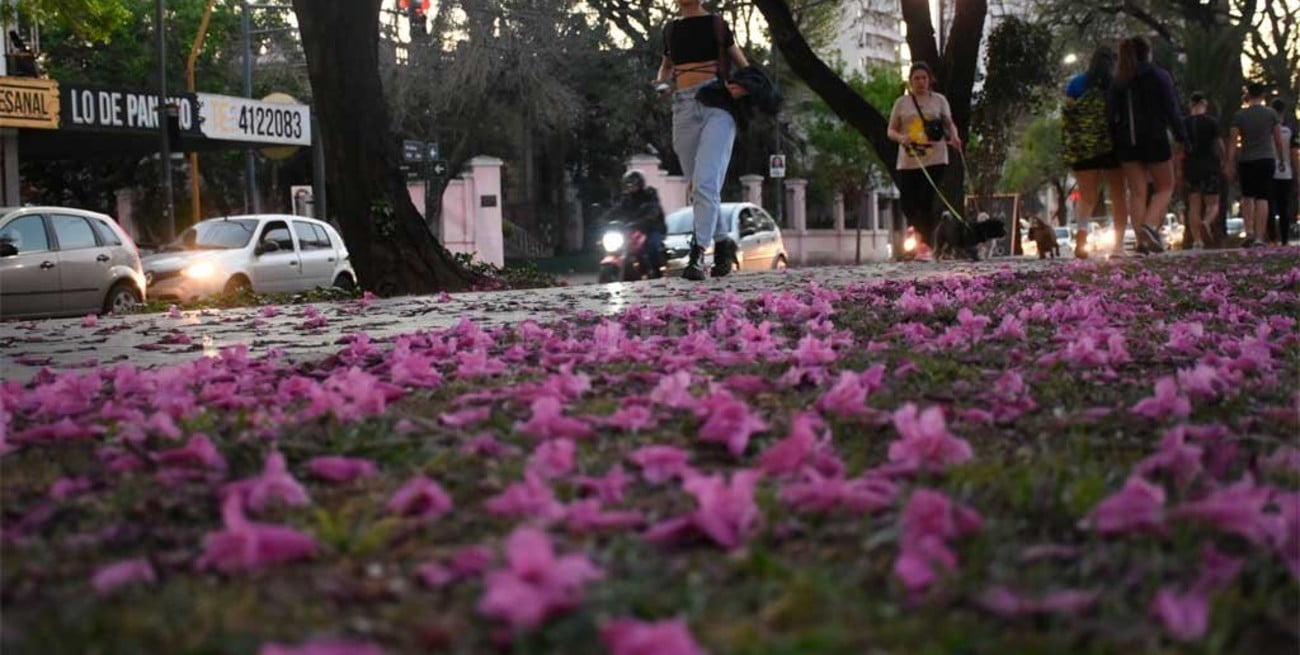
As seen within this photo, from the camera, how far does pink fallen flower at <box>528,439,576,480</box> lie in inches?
102

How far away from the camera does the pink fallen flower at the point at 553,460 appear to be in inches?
102

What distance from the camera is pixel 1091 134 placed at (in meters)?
12.8

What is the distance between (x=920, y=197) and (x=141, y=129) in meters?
16.5

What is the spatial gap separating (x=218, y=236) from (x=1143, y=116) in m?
11.3

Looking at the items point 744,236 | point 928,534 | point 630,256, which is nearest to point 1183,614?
point 928,534

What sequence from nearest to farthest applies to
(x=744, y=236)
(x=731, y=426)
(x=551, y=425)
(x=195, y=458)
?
(x=195, y=458), (x=731, y=426), (x=551, y=425), (x=744, y=236)

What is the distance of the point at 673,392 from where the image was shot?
3.39 m

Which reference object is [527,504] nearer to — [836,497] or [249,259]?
[836,497]

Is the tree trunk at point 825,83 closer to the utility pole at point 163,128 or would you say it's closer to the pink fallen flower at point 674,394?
the utility pole at point 163,128

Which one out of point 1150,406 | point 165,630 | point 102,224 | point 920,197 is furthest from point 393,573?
point 102,224

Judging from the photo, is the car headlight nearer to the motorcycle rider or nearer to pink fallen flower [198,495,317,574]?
the motorcycle rider

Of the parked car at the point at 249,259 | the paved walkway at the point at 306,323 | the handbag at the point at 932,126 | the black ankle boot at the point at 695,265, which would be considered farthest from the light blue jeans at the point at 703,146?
the parked car at the point at 249,259

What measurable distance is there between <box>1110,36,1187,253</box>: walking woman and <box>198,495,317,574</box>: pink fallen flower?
11581 mm

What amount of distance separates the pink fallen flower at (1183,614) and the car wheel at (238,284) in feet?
54.3
